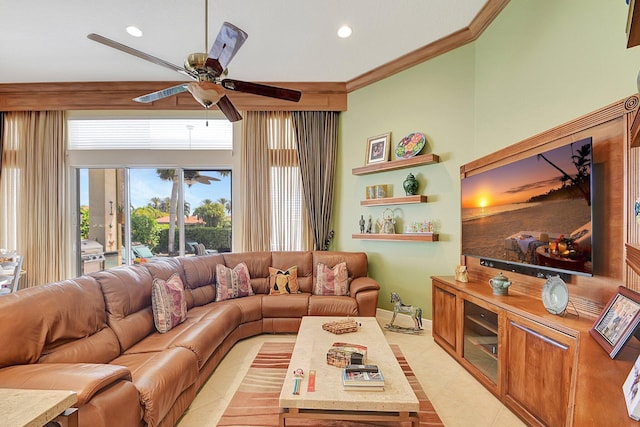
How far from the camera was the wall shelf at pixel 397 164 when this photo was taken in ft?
11.6

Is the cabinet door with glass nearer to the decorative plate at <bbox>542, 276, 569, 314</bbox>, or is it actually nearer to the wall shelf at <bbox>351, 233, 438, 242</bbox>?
the decorative plate at <bbox>542, 276, 569, 314</bbox>

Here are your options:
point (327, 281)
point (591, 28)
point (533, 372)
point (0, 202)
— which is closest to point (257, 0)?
point (591, 28)

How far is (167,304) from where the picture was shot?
262 cm

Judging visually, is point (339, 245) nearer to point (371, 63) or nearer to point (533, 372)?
point (371, 63)

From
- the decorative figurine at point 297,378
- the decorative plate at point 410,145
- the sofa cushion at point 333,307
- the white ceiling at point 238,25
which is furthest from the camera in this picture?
the decorative plate at point 410,145

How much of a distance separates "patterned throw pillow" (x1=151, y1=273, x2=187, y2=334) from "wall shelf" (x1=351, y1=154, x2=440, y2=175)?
110 inches

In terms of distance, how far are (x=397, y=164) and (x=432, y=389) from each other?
100 inches

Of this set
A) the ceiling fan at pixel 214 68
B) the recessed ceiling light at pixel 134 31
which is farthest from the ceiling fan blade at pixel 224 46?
the recessed ceiling light at pixel 134 31

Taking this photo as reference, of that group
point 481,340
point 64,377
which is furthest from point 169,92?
point 481,340

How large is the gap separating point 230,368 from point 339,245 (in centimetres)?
247

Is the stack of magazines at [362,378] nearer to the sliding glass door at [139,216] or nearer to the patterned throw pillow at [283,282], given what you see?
the patterned throw pillow at [283,282]

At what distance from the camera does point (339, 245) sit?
466cm

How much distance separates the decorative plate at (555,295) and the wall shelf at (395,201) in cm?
176

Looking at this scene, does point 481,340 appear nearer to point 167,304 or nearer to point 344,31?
point 167,304
